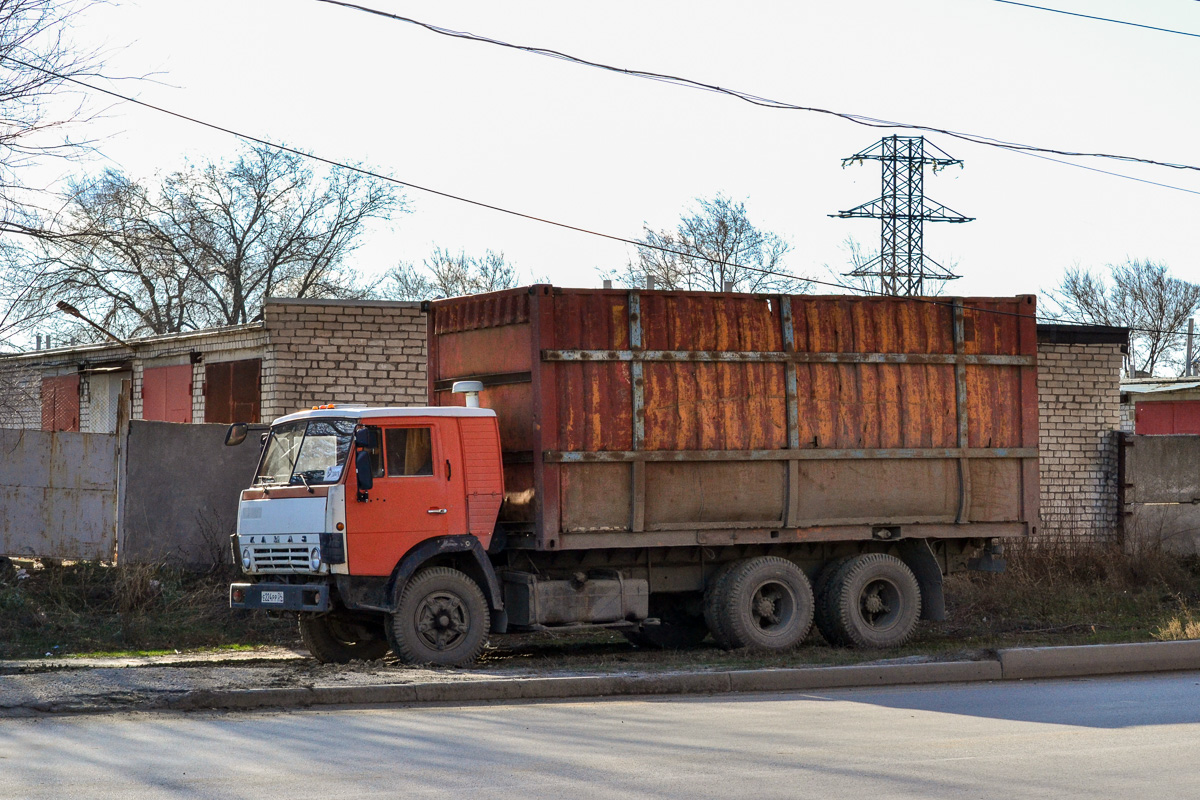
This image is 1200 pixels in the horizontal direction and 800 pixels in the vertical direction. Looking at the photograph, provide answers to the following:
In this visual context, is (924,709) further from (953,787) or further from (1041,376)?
(1041,376)

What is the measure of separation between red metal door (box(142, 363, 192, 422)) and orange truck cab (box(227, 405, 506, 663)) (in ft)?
26.4

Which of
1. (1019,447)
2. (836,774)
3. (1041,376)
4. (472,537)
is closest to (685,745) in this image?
(836,774)

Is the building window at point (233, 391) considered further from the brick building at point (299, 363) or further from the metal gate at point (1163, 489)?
the metal gate at point (1163, 489)

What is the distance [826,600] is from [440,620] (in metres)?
4.03

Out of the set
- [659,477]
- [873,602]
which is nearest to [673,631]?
[873,602]

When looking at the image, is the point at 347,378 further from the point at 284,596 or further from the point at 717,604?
the point at 717,604

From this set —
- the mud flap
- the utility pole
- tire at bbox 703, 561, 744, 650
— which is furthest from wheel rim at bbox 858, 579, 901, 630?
the utility pole

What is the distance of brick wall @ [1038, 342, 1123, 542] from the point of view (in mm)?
18531

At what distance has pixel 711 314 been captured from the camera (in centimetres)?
1283

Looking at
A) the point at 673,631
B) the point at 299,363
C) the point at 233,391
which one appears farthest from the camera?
the point at 233,391

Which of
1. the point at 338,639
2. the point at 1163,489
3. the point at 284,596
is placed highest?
the point at 1163,489

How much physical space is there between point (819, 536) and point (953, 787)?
6560mm

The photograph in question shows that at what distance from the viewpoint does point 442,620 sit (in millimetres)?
11672

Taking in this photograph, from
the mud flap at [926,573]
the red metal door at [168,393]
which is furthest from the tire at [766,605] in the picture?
the red metal door at [168,393]
